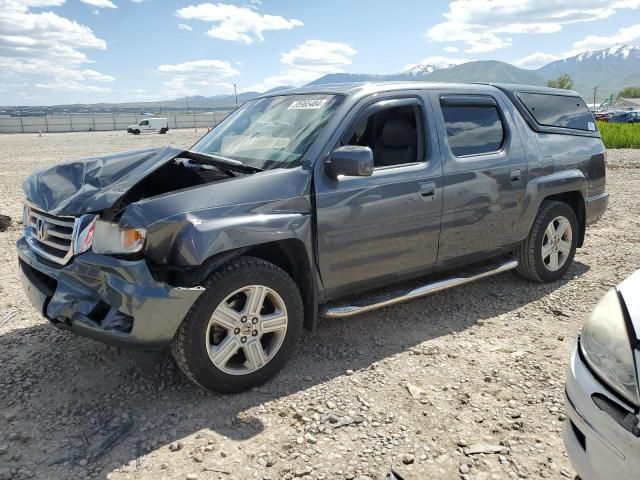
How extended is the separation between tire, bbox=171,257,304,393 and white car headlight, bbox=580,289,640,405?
1742 mm

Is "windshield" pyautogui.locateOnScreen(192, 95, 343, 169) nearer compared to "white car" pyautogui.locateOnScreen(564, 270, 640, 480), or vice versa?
"white car" pyautogui.locateOnScreen(564, 270, 640, 480)

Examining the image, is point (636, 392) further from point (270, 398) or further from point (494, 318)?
point (494, 318)

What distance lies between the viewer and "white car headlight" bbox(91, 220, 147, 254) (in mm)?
2904

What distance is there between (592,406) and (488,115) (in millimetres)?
3242

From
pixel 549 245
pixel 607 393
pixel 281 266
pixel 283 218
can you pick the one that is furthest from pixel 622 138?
pixel 607 393

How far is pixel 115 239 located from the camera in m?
2.95

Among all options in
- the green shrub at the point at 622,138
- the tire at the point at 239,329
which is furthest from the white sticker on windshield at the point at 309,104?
the green shrub at the point at 622,138

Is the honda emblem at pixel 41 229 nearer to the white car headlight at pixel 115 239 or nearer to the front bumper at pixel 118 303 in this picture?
the front bumper at pixel 118 303

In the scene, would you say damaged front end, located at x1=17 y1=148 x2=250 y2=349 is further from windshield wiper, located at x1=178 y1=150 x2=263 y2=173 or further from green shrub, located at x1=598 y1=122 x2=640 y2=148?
green shrub, located at x1=598 y1=122 x2=640 y2=148

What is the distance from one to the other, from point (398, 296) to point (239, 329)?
132cm

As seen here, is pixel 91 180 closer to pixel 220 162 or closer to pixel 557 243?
pixel 220 162

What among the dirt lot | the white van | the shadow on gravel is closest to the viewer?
the dirt lot

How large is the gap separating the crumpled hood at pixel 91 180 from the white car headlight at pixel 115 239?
4.6 inches

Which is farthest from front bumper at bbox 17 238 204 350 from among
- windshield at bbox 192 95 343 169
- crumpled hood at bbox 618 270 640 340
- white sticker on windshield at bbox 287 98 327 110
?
crumpled hood at bbox 618 270 640 340
